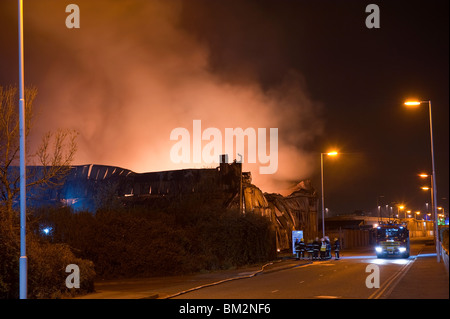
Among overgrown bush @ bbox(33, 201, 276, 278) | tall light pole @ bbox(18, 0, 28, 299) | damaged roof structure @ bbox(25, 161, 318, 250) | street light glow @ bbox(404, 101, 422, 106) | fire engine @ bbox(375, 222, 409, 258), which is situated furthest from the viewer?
damaged roof structure @ bbox(25, 161, 318, 250)

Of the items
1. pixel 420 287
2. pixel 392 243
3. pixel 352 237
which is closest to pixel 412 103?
pixel 420 287

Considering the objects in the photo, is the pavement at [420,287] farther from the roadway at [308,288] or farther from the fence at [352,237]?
the fence at [352,237]

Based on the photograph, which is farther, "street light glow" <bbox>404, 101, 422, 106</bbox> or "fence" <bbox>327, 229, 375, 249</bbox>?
"fence" <bbox>327, 229, 375, 249</bbox>

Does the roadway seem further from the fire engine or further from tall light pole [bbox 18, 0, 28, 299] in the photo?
the fire engine

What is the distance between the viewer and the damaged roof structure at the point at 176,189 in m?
42.3

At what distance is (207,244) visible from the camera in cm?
3195

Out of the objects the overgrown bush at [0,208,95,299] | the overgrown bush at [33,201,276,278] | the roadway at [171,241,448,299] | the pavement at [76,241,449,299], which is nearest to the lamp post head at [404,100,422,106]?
the pavement at [76,241,449,299]

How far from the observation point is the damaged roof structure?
4228 centimetres

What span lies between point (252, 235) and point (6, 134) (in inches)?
746

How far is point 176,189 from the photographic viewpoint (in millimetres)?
46438

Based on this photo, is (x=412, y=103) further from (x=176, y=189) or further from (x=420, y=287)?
(x=176, y=189)

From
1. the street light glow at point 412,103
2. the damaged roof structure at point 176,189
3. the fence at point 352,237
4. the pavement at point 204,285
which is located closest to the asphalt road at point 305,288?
the pavement at point 204,285

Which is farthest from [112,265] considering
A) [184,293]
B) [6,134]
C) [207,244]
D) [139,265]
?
[6,134]
